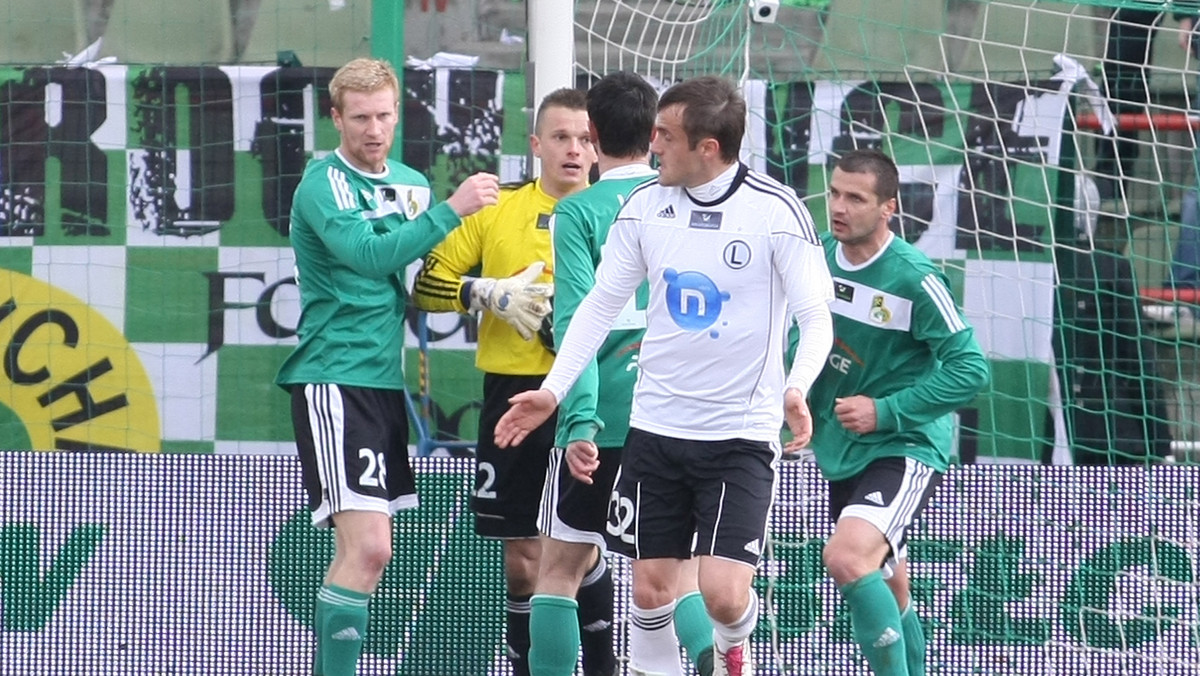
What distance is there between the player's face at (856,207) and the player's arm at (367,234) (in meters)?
1.09

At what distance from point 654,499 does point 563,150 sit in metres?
1.14

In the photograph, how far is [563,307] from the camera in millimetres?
4234

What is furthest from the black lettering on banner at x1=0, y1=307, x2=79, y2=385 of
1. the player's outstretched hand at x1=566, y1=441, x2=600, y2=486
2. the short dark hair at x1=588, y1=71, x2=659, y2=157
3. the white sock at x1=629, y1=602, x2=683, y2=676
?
the white sock at x1=629, y1=602, x2=683, y2=676

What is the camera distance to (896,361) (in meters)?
4.59

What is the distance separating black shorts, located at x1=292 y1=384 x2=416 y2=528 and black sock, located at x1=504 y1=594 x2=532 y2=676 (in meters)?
0.60

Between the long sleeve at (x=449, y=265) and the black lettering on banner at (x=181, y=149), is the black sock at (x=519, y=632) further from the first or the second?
the black lettering on banner at (x=181, y=149)

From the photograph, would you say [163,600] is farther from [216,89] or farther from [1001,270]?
[1001,270]

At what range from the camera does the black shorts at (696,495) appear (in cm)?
391

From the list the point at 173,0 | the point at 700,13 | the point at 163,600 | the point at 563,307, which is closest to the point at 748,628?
the point at 563,307

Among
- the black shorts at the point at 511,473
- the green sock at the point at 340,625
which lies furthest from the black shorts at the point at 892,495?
the green sock at the point at 340,625

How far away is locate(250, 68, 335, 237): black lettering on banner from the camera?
6.09 metres

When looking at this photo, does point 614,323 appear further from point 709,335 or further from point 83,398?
point 83,398

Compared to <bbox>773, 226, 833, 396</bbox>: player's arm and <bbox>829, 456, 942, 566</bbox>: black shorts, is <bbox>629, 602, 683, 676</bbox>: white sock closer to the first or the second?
<bbox>829, 456, 942, 566</bbox>: black shorts

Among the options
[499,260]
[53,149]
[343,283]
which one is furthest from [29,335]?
[499,260]
